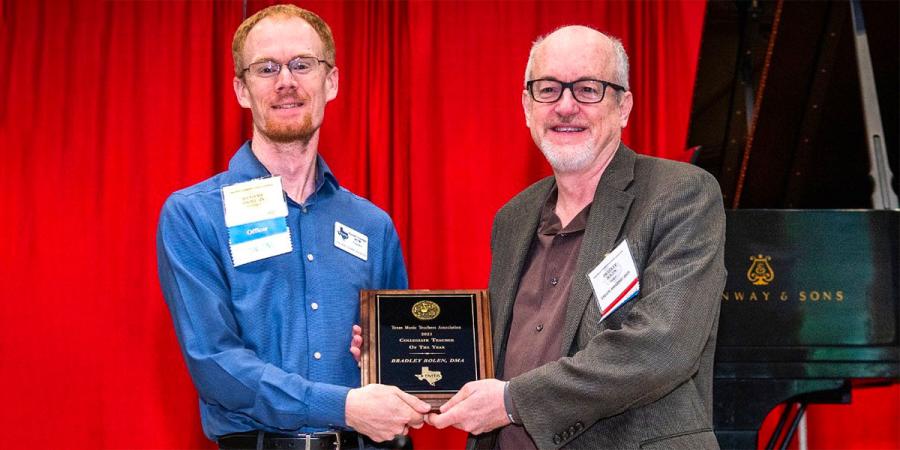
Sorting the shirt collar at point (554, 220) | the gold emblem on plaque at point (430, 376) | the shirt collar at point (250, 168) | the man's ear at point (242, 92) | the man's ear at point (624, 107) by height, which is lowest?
the gold emblem on plaque at point (430, 376)

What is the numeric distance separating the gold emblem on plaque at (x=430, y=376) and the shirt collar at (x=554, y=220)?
0.62 m

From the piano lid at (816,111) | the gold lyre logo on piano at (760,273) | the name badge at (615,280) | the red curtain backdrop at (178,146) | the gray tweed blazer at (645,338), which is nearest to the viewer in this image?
the gray tweed blazer at (645,338)

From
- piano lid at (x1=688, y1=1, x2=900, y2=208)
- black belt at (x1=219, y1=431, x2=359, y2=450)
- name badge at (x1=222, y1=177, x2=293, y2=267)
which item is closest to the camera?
black belt at (x1=219, y1=431, x2=359, y2=450)

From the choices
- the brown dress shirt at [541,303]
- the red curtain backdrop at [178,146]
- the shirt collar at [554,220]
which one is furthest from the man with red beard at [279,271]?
the red curtain backdrop at [178,146]

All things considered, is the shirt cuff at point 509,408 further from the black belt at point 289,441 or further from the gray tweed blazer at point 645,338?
the black belt at point 289,441

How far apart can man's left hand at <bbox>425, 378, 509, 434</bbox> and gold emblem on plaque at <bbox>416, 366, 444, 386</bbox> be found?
0.13 meters

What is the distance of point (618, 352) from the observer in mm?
2535

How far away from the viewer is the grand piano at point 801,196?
381 cm

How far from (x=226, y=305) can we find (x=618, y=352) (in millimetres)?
1221

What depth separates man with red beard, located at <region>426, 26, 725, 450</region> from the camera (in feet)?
8.36

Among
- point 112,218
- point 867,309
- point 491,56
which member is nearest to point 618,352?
point 867,309

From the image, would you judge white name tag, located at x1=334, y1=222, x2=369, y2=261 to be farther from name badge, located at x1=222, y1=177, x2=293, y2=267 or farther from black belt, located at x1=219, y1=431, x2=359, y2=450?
black belt, located at x1=219, y1=431, x2=359, y2=450

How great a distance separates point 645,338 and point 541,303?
0.47m

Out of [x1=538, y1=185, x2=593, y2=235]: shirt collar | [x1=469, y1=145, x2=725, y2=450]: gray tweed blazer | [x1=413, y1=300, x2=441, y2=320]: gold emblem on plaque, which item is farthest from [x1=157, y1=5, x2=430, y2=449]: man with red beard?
[x1=538, y1=185, x2=593, y2=235]: shirt collar
